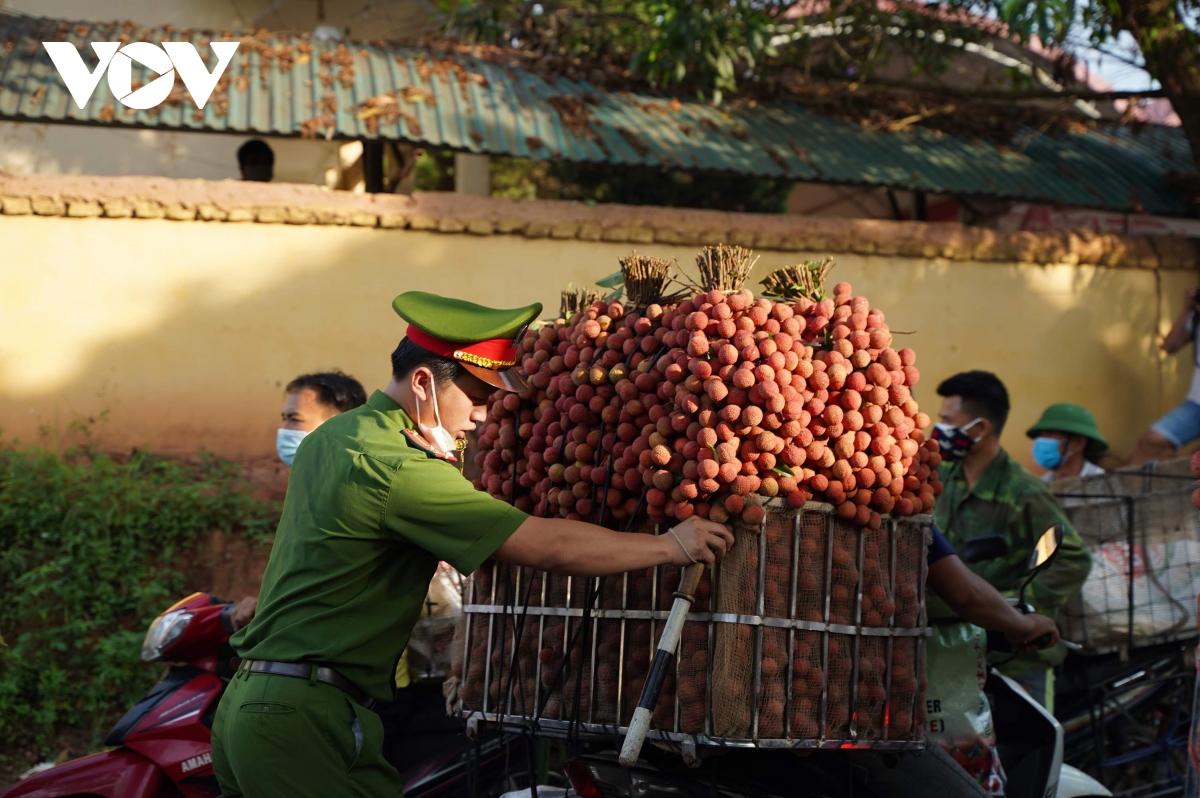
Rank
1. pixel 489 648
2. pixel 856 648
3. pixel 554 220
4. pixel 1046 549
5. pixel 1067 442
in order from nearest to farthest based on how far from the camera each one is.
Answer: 1. pixel 856 648
2. pixel 489 648
3. pixel 1046 549
4. pixel 1067 442
5. pixel 554 220

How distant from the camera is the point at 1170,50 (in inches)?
324

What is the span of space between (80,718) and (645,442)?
446 centimetres

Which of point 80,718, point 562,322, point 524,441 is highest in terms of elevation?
point 562,322

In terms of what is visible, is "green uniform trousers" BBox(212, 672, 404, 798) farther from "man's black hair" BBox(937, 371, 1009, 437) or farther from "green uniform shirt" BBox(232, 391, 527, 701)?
"man's black hair" BBox(937, 371, 1009, 437)

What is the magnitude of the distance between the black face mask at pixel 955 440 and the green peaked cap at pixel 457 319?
2.34 meters

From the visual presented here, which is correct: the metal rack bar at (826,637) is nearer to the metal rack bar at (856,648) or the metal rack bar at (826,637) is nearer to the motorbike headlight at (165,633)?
the metal rack bar at (856,648)

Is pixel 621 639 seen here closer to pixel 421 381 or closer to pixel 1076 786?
pixel 421 381

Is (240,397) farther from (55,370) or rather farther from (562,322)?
(562,322)

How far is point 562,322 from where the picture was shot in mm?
3209

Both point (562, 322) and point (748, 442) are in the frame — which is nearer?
point (748, 442)

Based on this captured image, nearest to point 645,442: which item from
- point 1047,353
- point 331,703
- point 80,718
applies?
point 331,703

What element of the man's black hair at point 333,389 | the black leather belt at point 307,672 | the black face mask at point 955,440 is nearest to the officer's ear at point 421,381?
the black leather belt at point 307,672

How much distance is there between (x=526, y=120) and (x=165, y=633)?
489 centimetres

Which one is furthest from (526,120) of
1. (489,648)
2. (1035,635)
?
(489,648)
